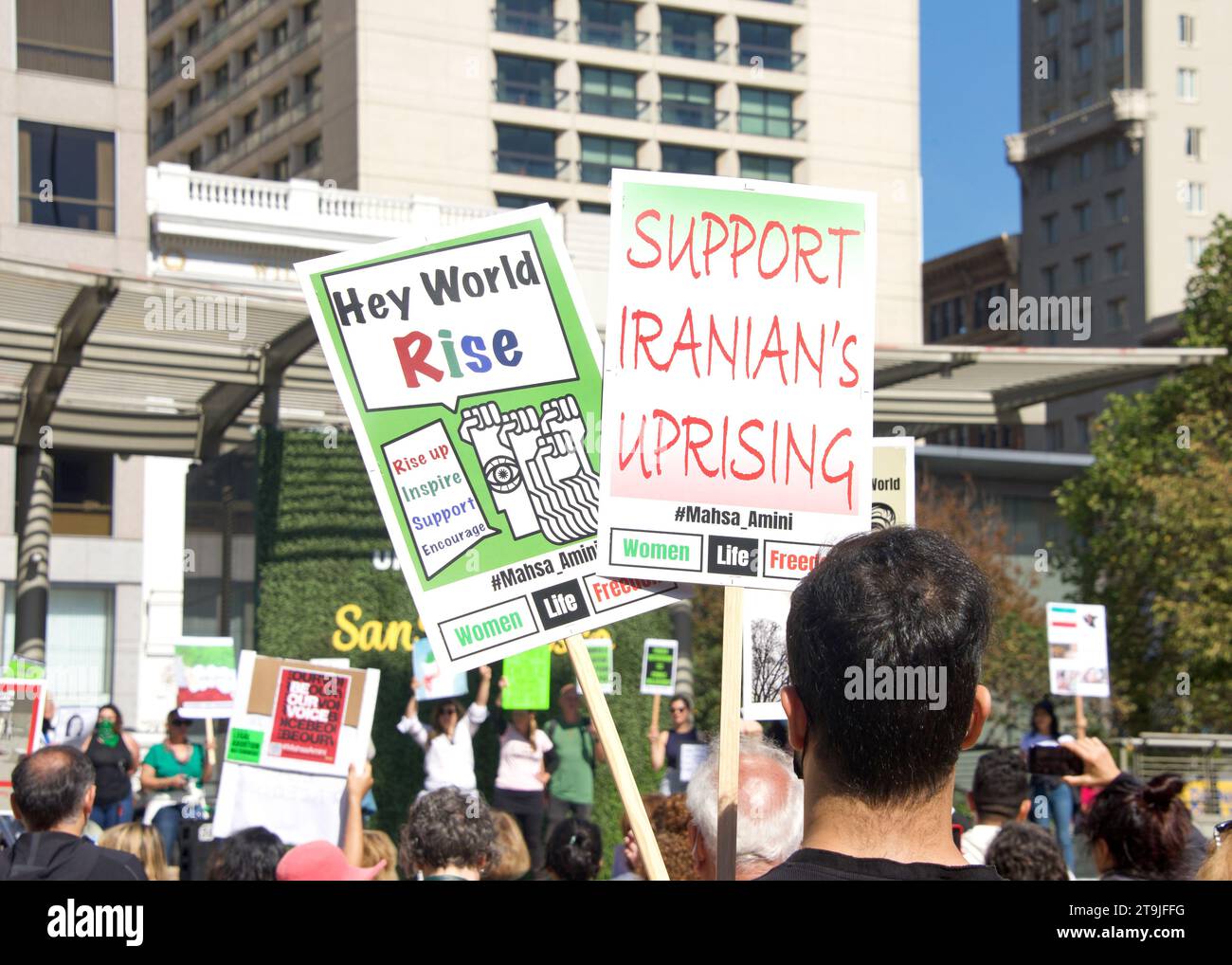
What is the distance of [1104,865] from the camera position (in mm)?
4406

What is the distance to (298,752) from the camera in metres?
7.73

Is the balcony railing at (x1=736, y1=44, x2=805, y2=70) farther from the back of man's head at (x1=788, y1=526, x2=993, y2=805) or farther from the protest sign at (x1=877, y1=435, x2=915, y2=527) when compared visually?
the back of man's head at (x1=788, y1=526, x2=993, y2=805)

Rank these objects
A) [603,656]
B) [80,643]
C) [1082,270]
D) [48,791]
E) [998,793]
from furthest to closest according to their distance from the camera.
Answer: [1082,270] < [80,643] < [603,656] < [998,793] < [48,791]

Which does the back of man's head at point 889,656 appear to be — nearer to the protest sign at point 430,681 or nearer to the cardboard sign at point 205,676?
the cardboard sign at point 205,676

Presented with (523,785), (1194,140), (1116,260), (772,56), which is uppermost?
(772,56)

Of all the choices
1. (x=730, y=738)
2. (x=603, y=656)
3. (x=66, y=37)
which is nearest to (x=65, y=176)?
(x=66, y=37)

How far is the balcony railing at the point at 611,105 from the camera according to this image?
2689 inches

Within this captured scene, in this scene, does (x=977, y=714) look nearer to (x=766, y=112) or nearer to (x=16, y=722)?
(x=16, y=722)

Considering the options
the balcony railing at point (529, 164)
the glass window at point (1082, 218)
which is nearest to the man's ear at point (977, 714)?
the balcony railing at point (529, 164)

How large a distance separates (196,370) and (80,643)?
19.8 meters

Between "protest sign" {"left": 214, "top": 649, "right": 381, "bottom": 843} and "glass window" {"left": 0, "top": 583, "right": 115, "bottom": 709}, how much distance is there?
87.0 ft

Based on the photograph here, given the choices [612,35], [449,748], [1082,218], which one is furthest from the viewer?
[1082,218]

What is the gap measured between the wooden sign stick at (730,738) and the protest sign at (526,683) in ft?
34.8
